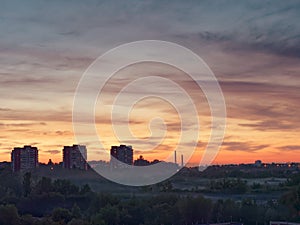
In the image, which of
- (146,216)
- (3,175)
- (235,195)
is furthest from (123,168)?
(146,216)

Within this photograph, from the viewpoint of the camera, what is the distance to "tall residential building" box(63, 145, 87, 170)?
62.2m

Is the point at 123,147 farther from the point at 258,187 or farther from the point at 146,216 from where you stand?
the point at 146,216

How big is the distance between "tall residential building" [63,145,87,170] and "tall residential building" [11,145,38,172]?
3.43 m

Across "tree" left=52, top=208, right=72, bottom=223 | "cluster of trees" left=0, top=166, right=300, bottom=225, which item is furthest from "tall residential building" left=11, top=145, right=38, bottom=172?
"tree" left=52, top=208, right=72, bottom=223

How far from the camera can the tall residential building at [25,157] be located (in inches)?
2245

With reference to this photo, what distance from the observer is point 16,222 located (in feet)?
73.1

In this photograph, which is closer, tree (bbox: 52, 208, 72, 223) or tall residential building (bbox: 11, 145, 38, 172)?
tree (bbox: 52, 208, 72, 223)

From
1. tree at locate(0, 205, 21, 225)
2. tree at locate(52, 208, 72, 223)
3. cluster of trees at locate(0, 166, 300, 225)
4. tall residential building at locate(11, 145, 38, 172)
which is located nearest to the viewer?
tree at locate(0, 205, 21, 225)

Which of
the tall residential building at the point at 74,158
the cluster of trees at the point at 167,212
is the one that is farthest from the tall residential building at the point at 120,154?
the cluster of trees at the point at 167,212

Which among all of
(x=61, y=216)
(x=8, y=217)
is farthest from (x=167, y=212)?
(x=8, y=217)

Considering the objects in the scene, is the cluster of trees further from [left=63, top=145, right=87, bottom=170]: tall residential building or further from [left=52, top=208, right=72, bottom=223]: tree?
[left=63, top=145, right=87, bottom=170]: tall residential building

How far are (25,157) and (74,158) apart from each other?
650cm

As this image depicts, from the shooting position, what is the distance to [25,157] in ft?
193

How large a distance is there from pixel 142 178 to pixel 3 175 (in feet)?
62.8
